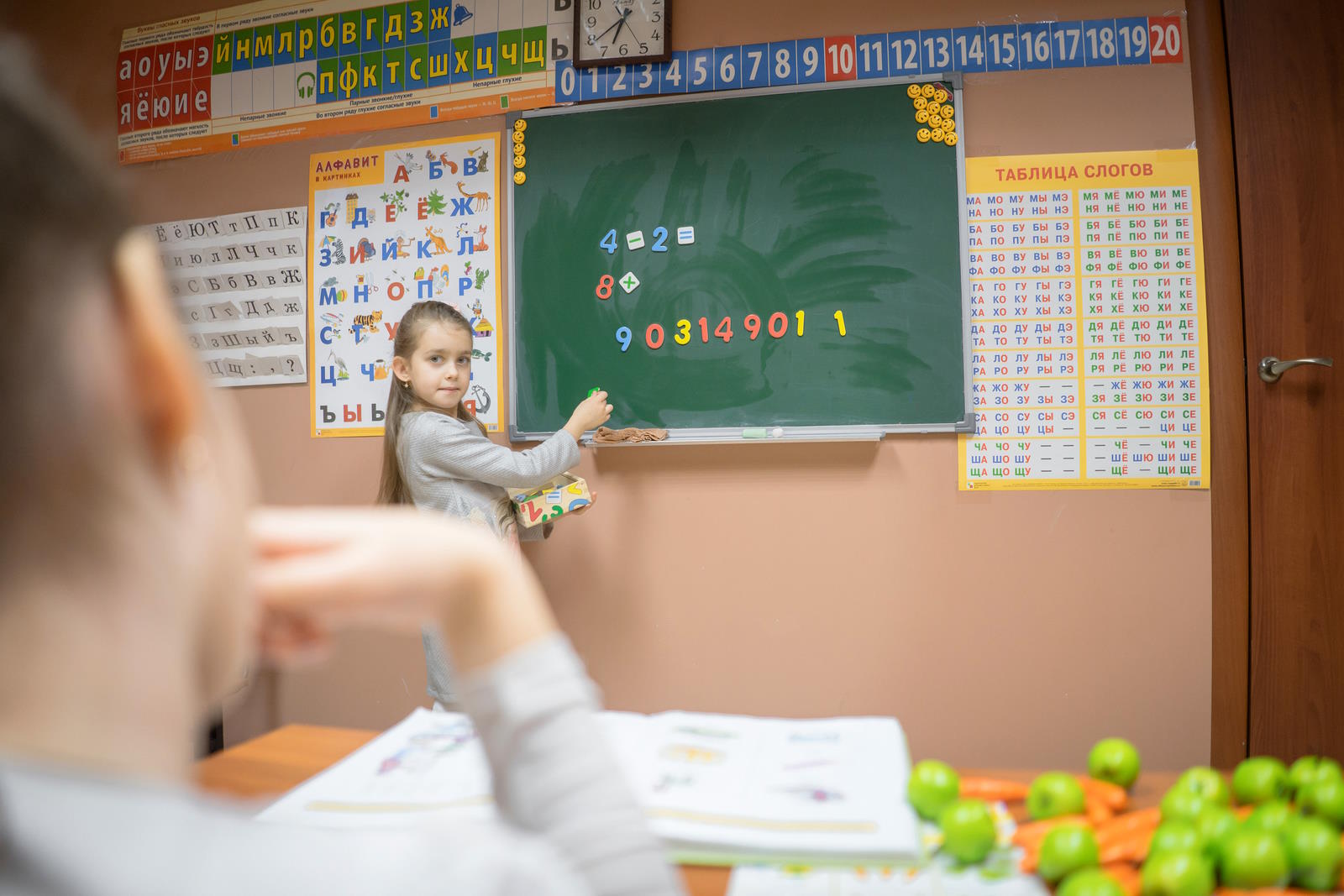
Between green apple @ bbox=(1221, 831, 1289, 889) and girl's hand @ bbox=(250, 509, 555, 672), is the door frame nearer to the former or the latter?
green apple @ bbox=(1221, 831, 1289, 889)

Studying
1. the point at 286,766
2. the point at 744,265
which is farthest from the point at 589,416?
the point at 286,766

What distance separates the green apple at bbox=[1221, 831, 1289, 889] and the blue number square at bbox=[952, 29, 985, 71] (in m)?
2.17

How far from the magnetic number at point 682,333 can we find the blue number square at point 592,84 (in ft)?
2.40

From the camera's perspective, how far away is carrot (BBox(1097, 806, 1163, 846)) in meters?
0.65

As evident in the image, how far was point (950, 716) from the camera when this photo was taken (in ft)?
7.29

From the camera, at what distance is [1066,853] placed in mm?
597

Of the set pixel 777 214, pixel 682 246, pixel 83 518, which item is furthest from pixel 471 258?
pixel 83 518

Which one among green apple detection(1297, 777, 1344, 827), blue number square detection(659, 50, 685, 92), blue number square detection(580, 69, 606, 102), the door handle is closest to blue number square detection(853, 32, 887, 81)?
blue number square detection(659, 50, 685, 92)

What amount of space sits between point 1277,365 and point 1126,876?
1992 mm

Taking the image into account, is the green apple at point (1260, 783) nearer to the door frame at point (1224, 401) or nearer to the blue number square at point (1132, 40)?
the door frame at point (1224, 401)

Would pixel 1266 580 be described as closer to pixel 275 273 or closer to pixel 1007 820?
pixel 1007 820

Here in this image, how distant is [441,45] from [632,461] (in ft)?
4.82

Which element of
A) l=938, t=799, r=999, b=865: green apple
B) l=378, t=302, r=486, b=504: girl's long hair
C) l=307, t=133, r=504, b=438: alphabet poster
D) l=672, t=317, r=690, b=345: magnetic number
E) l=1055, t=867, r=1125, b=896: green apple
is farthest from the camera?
l=307, t=133, r=504, b=438: alphabet poster

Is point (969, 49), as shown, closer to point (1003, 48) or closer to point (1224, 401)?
point (1003, 48)
